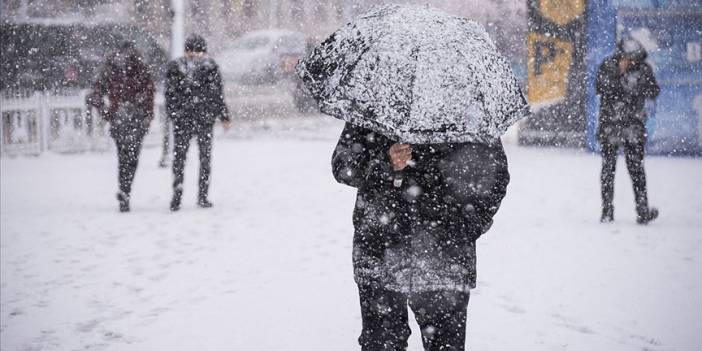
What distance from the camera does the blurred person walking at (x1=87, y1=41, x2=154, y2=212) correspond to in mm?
8562

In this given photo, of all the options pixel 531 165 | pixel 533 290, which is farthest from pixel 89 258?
pixel 531 165

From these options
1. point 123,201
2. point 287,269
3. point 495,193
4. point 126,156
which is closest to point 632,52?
point 287,269

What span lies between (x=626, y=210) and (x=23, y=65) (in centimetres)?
1286

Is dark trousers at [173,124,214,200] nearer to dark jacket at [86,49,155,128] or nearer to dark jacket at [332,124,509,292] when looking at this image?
dark jacket at [86,49,155,128]

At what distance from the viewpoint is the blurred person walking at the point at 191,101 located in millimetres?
8508

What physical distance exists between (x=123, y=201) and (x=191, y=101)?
4.53 feet

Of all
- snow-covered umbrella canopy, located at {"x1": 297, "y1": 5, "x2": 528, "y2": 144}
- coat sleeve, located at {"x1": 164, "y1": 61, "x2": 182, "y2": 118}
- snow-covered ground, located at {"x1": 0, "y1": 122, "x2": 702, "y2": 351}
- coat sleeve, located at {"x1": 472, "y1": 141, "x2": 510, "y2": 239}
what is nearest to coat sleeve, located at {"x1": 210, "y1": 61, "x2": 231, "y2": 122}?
coat sleeve, located at {"x1": 164, "y1": 61, "x2": 182, "y2": 118}

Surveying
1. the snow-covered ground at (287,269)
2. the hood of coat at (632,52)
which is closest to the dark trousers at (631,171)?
the snow-covered ground at (287,269)

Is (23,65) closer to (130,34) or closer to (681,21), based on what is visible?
(130,34)

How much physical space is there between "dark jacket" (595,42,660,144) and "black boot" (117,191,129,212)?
5.23m

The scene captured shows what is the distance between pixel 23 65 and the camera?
52.6ft

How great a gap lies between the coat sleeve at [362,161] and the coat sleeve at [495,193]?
0.37 m

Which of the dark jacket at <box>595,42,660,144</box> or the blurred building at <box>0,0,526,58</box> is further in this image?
the blurred building at <box>0,0,526,58</box>

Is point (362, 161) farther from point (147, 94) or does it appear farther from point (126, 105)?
point (147, 94)
